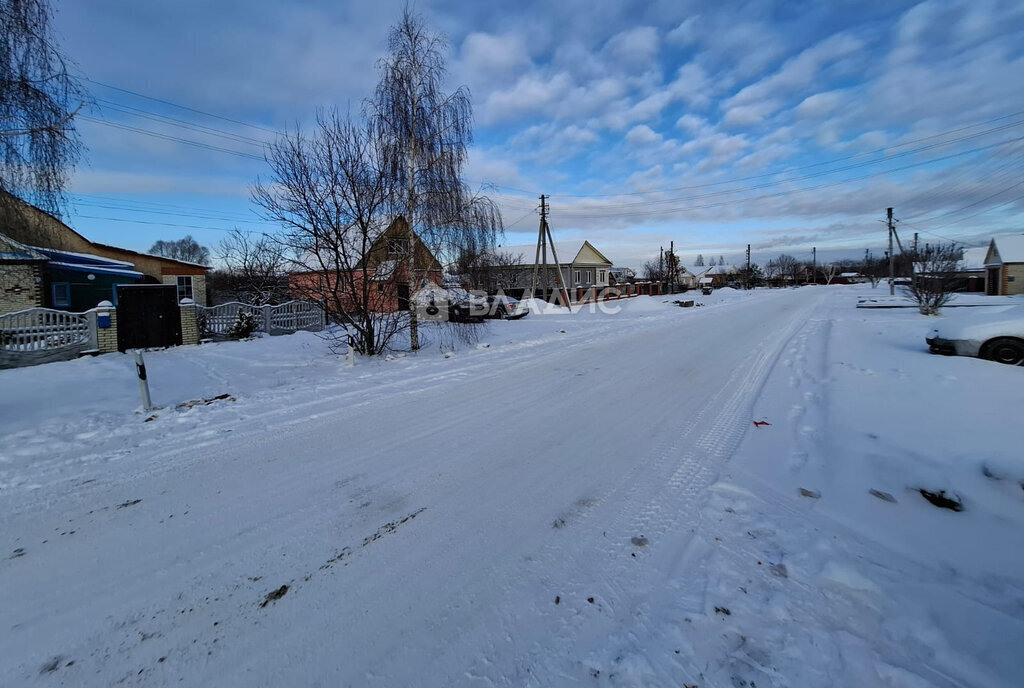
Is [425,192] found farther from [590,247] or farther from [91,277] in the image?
[590,247]

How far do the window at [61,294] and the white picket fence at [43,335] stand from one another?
8.26m

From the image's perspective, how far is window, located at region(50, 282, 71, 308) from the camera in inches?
660

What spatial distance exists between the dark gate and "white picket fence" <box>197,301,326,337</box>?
4.89ft

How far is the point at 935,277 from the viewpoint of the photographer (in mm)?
17484

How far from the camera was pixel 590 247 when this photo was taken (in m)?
47.5

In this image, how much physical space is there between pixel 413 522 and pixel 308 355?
8893mm

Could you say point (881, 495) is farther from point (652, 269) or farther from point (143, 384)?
point (652, 269)

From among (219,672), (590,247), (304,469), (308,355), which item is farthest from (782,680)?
(590,247)

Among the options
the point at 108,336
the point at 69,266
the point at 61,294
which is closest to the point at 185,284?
the point at 61,294

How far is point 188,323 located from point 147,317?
1.16 meters

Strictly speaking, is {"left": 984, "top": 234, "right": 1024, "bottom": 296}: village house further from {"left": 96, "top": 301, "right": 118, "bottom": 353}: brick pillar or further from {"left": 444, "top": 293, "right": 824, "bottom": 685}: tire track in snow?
{"left": 96, "top": 301, "right": 118, "bottom": 353}: brick pillar

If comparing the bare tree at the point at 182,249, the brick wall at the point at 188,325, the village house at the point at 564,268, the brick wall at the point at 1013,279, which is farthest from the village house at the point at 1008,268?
the bare tree at the point at 182,249

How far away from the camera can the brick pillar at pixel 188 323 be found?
535 inches

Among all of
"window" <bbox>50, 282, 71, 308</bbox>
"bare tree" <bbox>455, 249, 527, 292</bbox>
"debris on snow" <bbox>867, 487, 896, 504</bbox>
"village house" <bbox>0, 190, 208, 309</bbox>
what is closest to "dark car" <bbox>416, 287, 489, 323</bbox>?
"bare tree" <bbox>455, 249, 527, 292</bbox>
